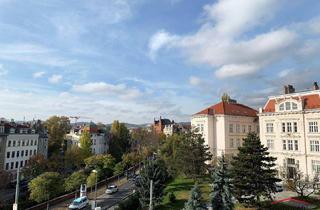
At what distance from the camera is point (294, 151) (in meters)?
45.4

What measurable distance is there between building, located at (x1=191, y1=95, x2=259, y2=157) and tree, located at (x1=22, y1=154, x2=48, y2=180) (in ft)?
101

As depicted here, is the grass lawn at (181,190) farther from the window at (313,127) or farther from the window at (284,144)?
the window at (313,127)

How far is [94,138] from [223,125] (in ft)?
161

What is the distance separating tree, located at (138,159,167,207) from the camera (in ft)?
106

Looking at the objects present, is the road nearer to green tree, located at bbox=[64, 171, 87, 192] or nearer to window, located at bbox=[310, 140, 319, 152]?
green tree, located at bbox=[64, 171, 87, 192]

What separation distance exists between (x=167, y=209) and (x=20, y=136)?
43342 mm

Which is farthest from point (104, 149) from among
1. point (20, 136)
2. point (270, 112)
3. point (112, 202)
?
point (270, 112)

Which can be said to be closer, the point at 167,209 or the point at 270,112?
the point at 167,209

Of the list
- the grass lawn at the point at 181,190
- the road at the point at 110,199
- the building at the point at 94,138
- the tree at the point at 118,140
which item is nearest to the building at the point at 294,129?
the grass lawn at the point at 181,190

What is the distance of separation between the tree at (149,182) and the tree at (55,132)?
53337 mm

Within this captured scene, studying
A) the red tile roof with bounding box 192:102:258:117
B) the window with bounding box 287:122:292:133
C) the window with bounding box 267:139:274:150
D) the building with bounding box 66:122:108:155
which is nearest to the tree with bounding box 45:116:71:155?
the building with bounding box 66:122:108:155

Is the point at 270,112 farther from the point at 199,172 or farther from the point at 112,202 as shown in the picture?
the point at 112,202

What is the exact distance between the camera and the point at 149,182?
3216cm

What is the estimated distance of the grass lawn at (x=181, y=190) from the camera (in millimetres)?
34906
